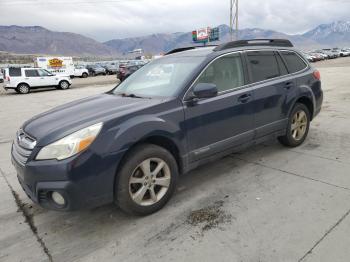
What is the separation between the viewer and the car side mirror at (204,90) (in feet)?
10.8

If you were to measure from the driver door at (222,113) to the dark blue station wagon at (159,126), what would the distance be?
0.01 m

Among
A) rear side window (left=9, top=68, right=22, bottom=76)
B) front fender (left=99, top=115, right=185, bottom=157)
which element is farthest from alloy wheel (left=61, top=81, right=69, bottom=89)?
front fender (left=99, top=115, right=185, bottom=157)

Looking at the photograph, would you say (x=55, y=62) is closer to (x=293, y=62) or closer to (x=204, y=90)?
(x=293, y=62)

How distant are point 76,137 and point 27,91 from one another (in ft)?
64.1

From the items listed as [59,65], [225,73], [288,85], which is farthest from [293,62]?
[59,65]

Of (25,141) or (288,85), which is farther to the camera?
(288,85)

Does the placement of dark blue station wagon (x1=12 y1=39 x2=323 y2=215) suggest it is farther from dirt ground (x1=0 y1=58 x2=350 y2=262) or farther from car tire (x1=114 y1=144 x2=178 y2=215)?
dirt ground (x1=0 y1=58 x2=350 y2=262)

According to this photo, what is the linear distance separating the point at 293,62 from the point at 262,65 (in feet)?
2.93

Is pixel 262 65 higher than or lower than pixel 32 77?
higher

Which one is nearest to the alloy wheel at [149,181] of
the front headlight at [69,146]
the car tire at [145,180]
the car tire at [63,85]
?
the car tire at [145,180]

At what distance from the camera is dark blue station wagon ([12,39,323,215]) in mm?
2723

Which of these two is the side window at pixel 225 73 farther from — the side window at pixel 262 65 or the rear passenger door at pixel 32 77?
the rear passenger door at pixel 32 77

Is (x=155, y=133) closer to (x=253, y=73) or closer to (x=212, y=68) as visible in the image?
(x=212, y=68)

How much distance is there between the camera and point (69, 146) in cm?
270
